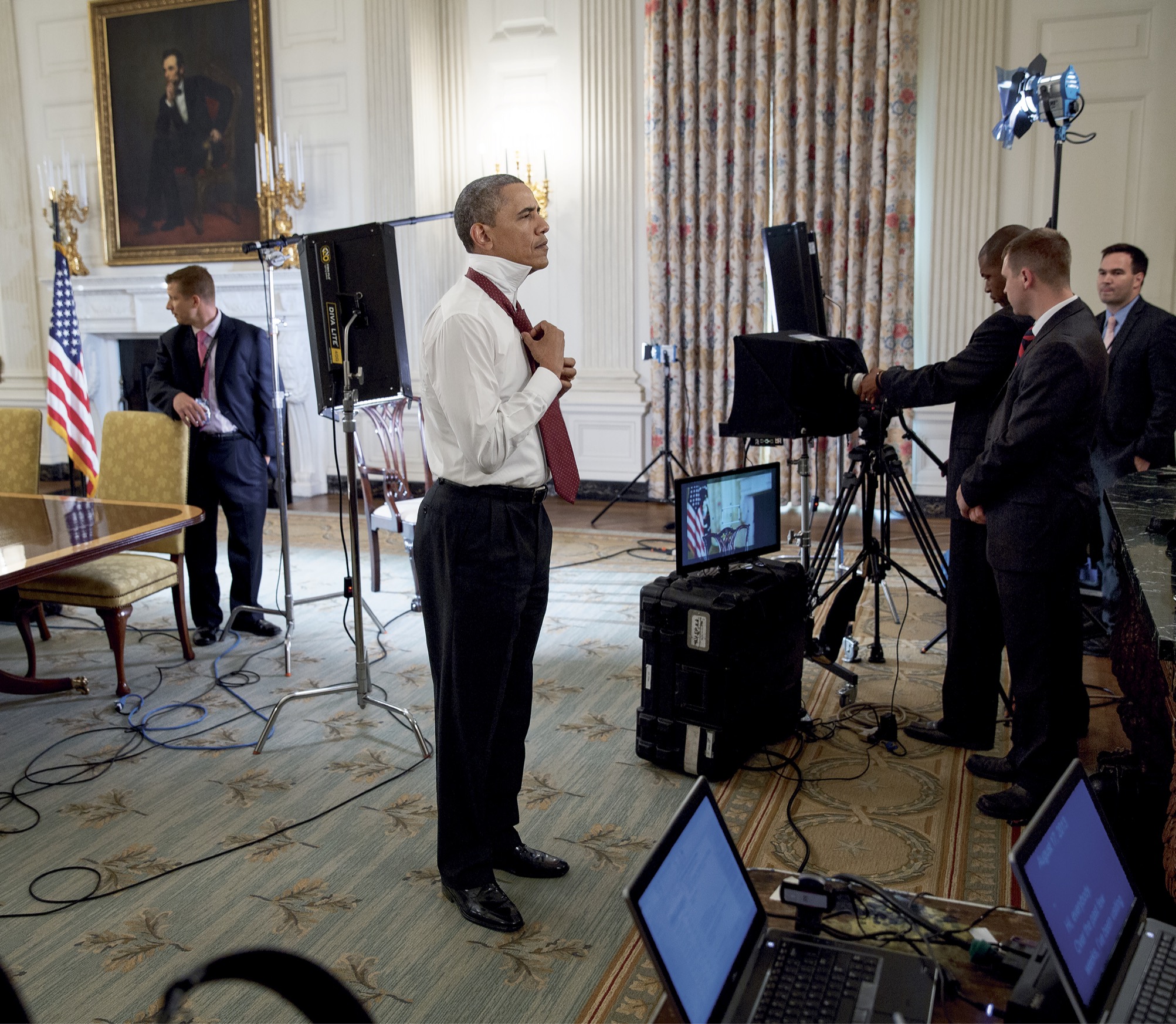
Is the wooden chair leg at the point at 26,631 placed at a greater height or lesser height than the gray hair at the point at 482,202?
lesser

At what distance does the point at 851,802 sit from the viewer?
2.97 m

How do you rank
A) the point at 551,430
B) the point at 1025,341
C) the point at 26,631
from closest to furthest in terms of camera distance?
the point at 551,430, the point at 1025,341, the point at 26,631

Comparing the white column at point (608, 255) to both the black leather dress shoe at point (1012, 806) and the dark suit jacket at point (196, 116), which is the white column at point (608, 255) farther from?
the black leather dress shoe at point (1012, 806)

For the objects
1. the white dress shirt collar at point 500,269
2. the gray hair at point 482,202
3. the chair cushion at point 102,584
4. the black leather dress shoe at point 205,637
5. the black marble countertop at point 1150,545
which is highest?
the gray hair at point 482,202

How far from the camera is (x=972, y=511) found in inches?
117

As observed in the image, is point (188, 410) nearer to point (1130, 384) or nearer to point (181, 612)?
point (181, 612)

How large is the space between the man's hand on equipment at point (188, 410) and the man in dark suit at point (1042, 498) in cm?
306

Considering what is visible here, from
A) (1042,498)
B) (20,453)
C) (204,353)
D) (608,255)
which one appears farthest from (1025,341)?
(608,255)

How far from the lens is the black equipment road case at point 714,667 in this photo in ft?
10.1

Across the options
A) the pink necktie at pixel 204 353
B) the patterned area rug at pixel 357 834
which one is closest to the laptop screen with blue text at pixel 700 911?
the patterned area rug at pixel 357 834

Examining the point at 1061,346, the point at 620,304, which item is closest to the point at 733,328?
the point at 620,304

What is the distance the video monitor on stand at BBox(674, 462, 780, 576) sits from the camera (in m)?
3.19

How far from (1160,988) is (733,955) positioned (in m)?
0.57

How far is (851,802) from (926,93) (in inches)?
198
